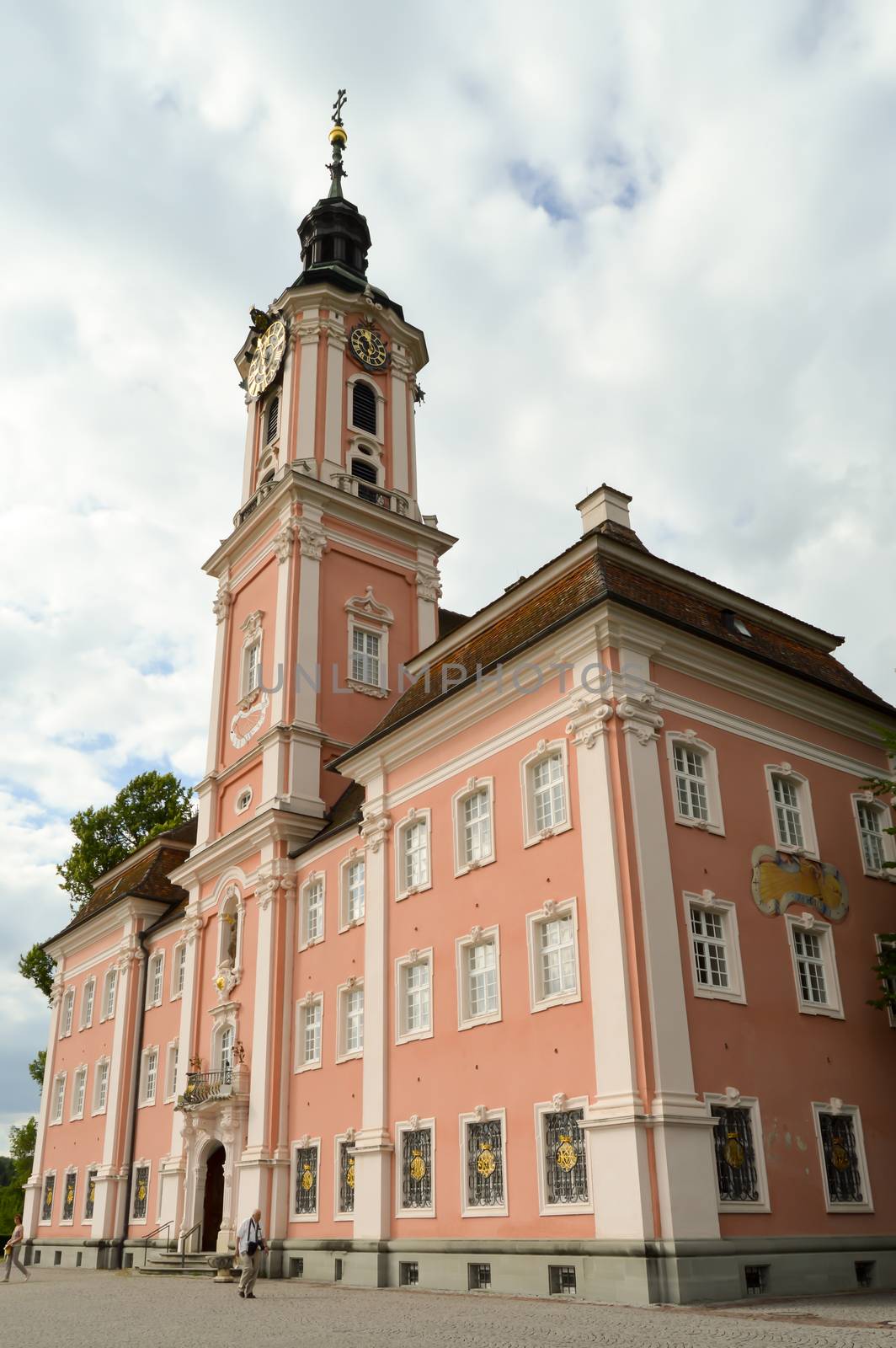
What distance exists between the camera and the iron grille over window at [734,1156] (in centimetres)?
1689

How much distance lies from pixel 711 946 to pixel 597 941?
208 centimetres

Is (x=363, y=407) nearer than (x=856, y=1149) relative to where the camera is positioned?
No

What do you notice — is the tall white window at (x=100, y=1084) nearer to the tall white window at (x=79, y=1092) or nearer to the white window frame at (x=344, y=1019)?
the tall white window at (x=79, y=1092)

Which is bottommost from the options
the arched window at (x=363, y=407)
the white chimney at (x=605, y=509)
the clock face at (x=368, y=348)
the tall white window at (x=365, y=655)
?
the white chimney at (x=605, y=509)

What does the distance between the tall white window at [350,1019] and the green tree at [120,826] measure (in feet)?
77.0

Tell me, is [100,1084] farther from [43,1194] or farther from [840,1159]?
[840,1159]

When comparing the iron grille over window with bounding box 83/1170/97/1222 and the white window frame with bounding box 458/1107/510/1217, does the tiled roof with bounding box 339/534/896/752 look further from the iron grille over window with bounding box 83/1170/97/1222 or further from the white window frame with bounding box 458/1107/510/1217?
the iron grille over window with bounding box 83/1170/97/1222

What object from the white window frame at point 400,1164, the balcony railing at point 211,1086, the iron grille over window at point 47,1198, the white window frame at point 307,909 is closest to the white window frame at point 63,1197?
the iron grille over window at point 47,1198

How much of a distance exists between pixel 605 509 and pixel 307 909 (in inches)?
464

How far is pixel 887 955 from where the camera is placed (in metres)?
20.3

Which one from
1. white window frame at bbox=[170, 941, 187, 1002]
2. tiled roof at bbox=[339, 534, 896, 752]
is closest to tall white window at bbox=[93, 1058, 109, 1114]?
white window frame at bbox=[170, 941, 187, 1002]

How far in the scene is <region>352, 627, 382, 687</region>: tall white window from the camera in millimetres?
33312

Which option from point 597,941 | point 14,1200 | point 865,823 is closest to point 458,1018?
point 597,941

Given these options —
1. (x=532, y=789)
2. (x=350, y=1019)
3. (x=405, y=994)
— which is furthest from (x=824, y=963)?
(x=350, y=1019)
